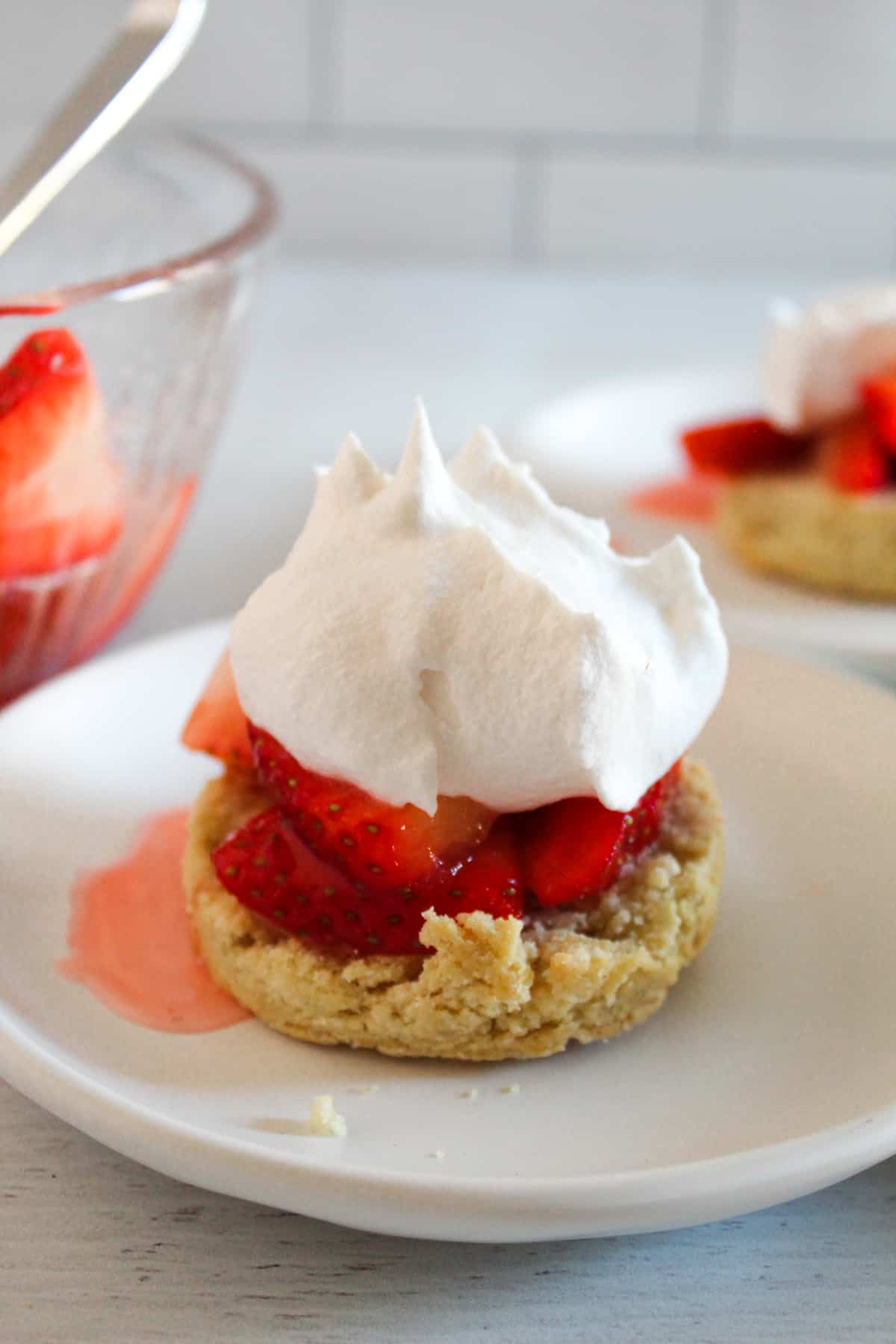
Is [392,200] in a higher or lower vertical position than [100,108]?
lower

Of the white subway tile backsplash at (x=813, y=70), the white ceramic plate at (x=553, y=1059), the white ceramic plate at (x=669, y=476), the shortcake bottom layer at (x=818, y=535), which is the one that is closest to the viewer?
the white ceramic plate at (x=553, y=1059)

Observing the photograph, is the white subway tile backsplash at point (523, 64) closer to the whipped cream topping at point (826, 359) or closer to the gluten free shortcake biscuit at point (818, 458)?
the gluten free shortcake biscuit at point (818, 458)

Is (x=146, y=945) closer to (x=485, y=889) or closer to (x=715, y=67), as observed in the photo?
(x=485, y=889)

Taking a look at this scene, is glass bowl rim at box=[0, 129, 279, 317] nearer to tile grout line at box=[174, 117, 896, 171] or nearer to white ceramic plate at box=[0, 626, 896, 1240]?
white ceramic plate at box=[0, 626, 896, 1240]

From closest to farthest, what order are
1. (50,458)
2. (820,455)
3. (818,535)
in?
(50,458) → (818,535) → (820,455)

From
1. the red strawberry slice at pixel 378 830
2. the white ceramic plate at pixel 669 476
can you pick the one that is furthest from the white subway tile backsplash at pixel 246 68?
the red strawberry slice at pixel 378 830

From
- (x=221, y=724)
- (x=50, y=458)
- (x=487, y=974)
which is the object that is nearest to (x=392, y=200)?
(x=50, y=458)
